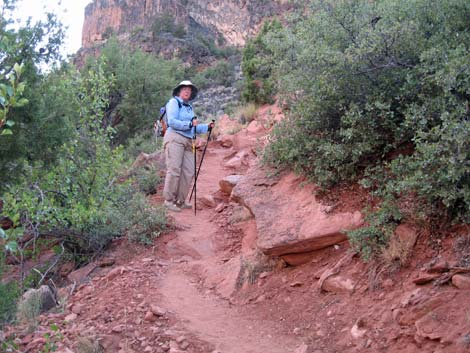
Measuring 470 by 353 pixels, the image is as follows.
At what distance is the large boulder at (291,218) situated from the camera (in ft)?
17.4

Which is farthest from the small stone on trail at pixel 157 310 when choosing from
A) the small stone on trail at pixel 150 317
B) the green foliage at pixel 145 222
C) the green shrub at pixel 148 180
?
the green shrub at pixel 148 180

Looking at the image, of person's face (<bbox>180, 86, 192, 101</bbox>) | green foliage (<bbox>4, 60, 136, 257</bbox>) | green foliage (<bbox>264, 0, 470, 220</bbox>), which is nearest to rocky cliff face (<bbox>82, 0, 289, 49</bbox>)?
person's face (<bbox>180, 86, 192, 101</bbox>)

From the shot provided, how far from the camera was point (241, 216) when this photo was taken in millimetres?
8133

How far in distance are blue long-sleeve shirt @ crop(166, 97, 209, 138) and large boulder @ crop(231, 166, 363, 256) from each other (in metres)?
2.27

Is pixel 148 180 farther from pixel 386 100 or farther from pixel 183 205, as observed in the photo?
pixel 386 100

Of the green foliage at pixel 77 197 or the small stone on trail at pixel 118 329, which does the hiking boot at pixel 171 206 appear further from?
the small stone on trail at pixel 118 329

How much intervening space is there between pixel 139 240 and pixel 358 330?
4.03m

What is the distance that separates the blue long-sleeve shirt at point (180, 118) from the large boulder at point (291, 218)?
2.27 m

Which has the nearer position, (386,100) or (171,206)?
(386,100)

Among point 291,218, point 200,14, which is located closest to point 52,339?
point 291,218

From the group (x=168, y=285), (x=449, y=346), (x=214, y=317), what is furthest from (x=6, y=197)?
(x=449, y=346)

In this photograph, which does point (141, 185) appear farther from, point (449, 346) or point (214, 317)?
point (449, 346)

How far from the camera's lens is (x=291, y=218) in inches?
222

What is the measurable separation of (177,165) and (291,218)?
329cm
